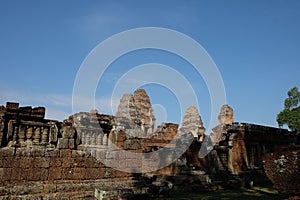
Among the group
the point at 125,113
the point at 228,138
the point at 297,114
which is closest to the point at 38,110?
the point at 228,138

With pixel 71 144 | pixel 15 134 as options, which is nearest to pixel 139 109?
pixel 15 134

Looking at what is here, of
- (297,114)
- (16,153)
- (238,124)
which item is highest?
(297,114)

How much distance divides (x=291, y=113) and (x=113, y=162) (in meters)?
31.7

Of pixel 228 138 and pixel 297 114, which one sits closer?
pixel 228 138

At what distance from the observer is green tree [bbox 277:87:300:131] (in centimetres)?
3260

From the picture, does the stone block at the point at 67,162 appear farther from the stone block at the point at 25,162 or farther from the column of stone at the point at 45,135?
the column of stone at the point at 45,135

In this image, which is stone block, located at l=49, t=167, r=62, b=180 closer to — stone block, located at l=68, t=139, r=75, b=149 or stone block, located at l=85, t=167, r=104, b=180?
stone block, located at l=68, t=139, r=75, b=149

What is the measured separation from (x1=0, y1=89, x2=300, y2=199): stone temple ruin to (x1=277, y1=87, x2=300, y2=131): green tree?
2108 cm

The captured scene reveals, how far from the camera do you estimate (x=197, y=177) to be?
1100cm

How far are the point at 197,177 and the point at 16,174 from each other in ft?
23.4

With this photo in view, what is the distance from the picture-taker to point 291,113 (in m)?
33.3

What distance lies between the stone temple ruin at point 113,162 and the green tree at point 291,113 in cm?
2108

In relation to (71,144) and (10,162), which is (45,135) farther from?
(10,162)

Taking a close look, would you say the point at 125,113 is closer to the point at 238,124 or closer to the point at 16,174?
the point at 238,124
